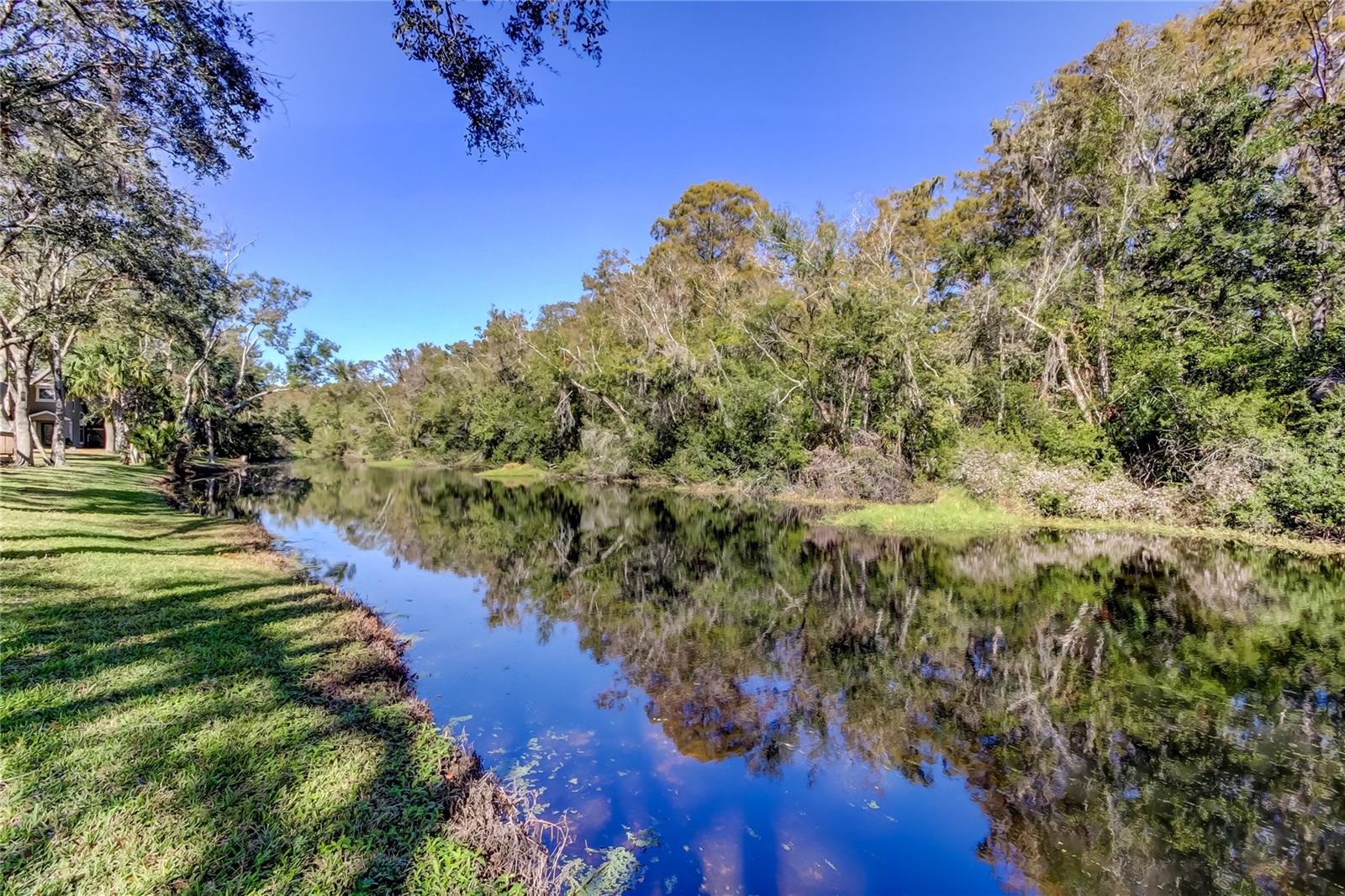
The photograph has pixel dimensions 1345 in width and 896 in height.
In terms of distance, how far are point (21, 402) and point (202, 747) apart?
24269mm

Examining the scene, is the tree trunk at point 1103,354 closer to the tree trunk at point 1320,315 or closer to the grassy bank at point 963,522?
the tree trunk at point 1320,315

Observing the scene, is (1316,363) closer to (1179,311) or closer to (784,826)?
(1179,311)

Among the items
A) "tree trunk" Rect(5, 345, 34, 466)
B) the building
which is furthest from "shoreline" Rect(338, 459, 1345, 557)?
the building

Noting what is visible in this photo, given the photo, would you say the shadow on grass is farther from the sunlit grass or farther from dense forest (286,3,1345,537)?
the sunlit grass

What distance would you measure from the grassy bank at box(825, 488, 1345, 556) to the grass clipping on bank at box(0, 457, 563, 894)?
15.5 m

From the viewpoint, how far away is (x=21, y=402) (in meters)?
19.0

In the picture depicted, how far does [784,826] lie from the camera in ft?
15.0

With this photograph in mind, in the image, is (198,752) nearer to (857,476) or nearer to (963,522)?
(963,522)

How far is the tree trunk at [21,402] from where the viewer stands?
18.4 metres

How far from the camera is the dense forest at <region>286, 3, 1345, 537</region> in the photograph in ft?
49.8

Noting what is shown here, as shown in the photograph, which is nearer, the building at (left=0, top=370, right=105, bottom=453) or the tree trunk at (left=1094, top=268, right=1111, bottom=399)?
the tree trunk at (left=1094, top=268, right=1111, bottom=399)

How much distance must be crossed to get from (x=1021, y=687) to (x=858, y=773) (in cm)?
288

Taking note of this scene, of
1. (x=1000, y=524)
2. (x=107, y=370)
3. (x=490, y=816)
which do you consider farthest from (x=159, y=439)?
(x=1000, y=524)

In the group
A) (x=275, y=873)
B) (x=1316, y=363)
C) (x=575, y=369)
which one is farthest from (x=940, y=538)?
(x=575, y=369)
